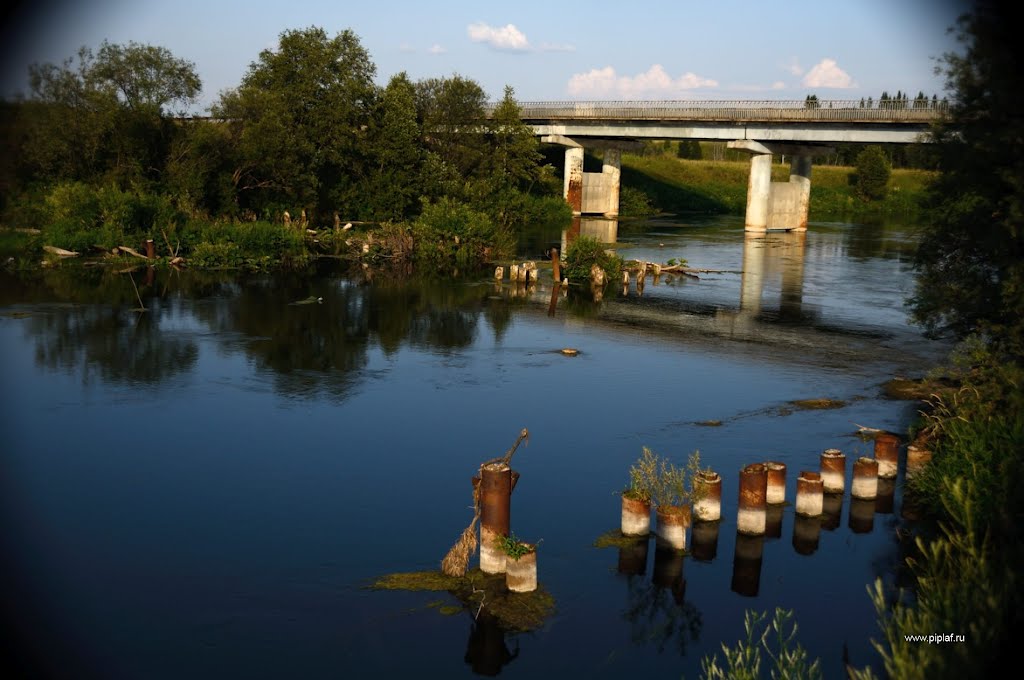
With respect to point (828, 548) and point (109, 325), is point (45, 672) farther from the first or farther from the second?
point (109, 325)

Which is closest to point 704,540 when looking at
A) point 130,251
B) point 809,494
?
point 809,494

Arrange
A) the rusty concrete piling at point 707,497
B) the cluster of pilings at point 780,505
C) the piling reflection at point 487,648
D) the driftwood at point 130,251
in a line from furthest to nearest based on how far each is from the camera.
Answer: the driftwood at point 130,251
the rusty concrete piling at point 707,497
the cluster of pilings at point 780,505
the piling reflection at point 487,648

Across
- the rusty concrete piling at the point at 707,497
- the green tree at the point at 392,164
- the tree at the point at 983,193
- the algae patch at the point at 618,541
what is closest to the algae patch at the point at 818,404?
the tree at the point at 983,193

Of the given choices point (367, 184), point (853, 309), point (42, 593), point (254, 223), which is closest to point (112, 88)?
point (254, 223)

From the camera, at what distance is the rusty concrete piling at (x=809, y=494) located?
57.8 ft

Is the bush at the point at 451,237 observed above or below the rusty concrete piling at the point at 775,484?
above

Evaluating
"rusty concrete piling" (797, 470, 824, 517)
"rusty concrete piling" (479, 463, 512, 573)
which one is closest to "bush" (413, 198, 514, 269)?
"rusty concrete piling" (797, 470, 824, 517)

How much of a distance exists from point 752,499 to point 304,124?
5170cm

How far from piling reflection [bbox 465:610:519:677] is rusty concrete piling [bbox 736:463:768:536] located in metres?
5.19

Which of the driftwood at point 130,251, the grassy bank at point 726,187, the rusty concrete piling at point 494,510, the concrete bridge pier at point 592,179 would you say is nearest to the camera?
the rusty concrete piling at point 494,510

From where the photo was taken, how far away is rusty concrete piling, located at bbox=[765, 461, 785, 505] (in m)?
17.9

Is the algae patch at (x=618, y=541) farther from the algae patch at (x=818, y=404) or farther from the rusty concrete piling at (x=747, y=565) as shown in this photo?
the algae patch at (x=818, y=404)

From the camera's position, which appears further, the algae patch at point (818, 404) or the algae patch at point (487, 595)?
the algae patch at point (818, 404)

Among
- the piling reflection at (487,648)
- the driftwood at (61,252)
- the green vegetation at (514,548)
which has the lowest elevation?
the piling reflection at (487,648)
